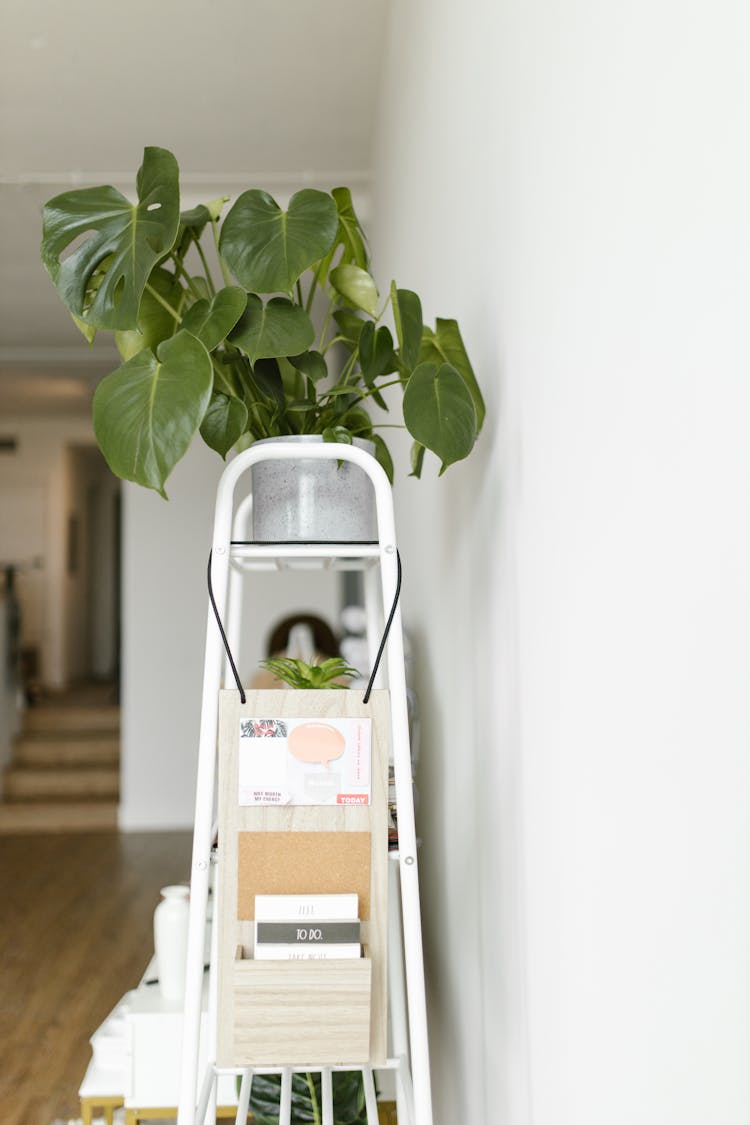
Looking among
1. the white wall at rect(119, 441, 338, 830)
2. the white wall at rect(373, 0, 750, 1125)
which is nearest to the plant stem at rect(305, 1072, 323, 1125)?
the white wall at rect(373, 0, 750, 1125)

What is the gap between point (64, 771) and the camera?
860 cm

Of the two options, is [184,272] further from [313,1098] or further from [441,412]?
[313,1098]

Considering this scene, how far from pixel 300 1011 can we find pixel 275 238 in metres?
0.94

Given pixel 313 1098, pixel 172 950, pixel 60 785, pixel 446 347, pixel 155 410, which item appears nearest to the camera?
pixel 155 410

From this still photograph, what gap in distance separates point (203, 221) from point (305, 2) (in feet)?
7.18

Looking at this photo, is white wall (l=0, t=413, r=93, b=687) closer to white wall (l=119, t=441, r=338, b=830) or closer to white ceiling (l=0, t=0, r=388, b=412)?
white wall (l=119, t=441, r=338, b=830)

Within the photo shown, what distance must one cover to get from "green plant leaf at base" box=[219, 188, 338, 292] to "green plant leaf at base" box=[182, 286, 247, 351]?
22 mm

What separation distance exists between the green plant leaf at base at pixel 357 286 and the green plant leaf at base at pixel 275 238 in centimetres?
23

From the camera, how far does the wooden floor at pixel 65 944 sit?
121 inches

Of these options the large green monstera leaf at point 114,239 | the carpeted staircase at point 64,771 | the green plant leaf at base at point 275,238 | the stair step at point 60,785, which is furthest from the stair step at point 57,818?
the green plant leaf at base at point 275,238

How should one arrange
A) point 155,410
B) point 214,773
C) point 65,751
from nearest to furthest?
1. point 155,410
2. point 214,773
3. point 65,751

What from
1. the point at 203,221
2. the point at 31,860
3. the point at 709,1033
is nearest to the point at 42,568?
the point at 31,860

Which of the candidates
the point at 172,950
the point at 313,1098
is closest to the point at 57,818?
the point at 172,950

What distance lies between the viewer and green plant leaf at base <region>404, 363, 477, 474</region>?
1330mm
